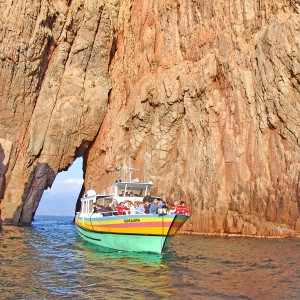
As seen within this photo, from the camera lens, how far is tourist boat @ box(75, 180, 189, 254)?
20922 millimetres

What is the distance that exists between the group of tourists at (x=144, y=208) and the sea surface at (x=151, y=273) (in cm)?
216

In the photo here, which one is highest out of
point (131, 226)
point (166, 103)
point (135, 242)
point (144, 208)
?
point (166, 103)

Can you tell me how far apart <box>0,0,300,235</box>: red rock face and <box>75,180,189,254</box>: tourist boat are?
466 inches

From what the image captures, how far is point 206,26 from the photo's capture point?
143 feet

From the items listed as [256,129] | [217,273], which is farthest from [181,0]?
[217,273]

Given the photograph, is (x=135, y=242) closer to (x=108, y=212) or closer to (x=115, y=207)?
(x=108, y=212)

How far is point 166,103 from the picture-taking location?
43.4 m

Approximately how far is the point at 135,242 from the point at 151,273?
511cm

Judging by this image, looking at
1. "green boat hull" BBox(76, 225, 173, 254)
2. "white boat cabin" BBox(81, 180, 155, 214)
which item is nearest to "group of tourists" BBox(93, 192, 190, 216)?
"white boat cabin" BBox(81, 180, 155, 214)

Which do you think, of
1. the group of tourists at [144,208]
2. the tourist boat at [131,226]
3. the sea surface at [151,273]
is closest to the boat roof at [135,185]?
the tourist boat at [131,226]

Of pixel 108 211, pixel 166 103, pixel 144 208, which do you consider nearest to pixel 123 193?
pixel 108 211

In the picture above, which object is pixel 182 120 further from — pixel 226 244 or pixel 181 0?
pixel 226 244

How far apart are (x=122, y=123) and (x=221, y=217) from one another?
17.7 metres

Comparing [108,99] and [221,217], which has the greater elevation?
[108,99]
